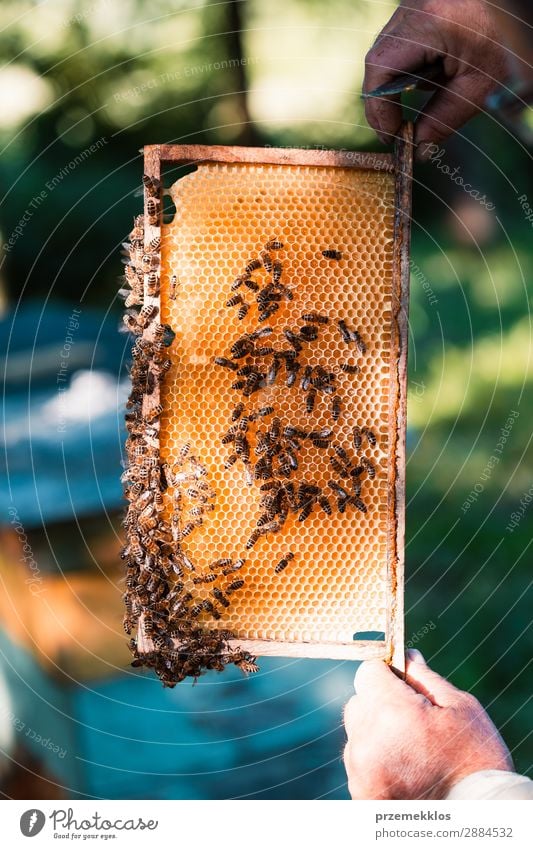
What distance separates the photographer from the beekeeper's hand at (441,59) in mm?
1898

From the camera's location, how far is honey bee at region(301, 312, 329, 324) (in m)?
1.86

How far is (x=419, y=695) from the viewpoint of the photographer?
1.96 meters

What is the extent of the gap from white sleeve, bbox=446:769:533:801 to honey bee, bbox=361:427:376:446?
1.12 meters

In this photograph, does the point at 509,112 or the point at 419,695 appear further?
the point at 509,112

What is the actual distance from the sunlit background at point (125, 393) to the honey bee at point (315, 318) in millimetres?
1026

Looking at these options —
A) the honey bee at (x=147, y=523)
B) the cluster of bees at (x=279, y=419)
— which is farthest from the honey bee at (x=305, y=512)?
the honey bee at (x=147, y=523)

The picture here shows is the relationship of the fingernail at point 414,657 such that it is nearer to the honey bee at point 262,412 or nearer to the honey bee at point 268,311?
the honey bee at point 262,412

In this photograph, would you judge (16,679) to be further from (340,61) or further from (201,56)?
(340,61)

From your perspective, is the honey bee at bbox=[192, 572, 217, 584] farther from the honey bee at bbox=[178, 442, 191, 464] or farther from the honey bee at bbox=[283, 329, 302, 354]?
the honey bee at bbox=[283, 329, 302, 354]

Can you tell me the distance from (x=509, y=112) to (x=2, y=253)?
2.06 meters

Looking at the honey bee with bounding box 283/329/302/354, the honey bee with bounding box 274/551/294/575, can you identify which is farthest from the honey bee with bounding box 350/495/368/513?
the honey bee with bounding box 283/329/302/354

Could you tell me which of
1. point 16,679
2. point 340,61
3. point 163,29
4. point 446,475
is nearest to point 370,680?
point 446,475

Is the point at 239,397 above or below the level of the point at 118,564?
above

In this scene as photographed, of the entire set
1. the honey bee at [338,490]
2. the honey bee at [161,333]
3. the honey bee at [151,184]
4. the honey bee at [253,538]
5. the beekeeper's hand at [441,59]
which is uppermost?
the beekeeper's hand at [441,59]
